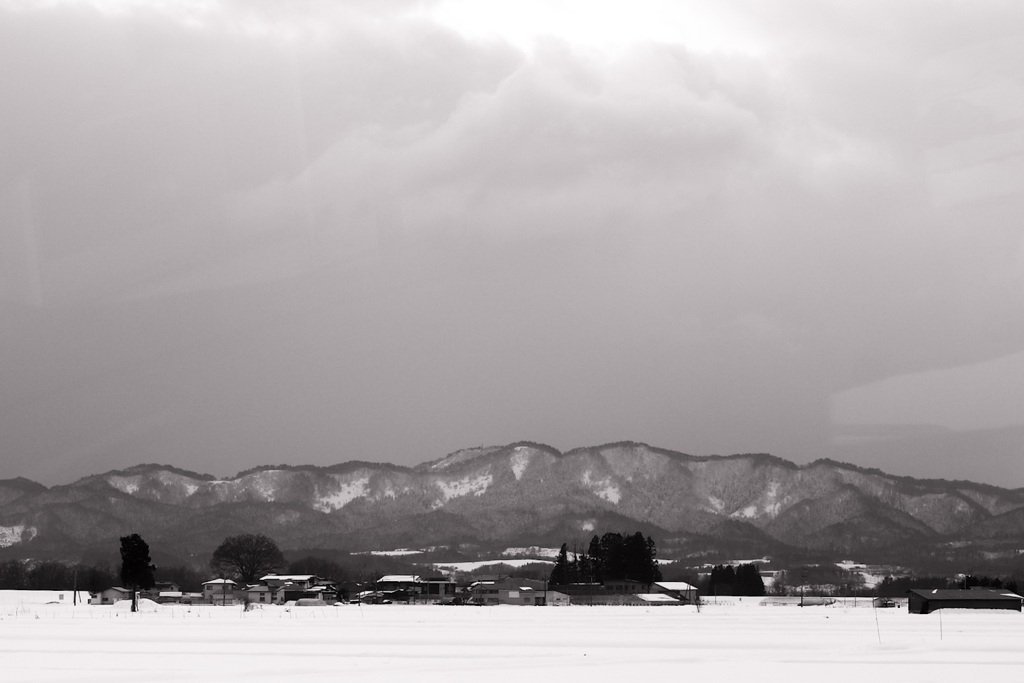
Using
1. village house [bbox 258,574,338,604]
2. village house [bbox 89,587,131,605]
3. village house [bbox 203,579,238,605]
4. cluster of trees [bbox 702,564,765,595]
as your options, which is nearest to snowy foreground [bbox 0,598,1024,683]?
village house [bbox 89,587,131,605]

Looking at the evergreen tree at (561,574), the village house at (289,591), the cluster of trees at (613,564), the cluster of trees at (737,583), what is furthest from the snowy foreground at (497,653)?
the cluster of trees at (737,583)

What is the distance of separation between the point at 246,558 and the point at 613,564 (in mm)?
46322

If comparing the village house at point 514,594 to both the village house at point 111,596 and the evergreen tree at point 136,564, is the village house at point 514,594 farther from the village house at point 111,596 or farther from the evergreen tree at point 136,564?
the village house at point 111,596

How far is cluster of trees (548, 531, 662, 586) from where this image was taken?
154750mm

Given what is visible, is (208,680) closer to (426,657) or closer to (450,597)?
(426,657)

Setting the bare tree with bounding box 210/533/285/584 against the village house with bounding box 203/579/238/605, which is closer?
the village house with bounding box 203/579/238/605

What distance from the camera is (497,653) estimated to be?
137ft

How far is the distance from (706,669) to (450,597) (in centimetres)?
10753

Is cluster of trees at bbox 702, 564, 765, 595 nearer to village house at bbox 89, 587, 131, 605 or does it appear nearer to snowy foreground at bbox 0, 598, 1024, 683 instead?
village house at bbox 89, 587, 131, 605

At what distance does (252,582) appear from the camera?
159 m

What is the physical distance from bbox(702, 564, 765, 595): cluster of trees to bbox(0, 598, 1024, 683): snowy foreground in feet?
359

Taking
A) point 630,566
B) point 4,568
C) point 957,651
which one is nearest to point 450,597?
point 630,566

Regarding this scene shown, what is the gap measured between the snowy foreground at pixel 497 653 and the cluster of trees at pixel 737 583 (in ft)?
359

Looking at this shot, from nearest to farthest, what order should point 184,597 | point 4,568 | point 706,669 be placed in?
point 706,669, point 184,597, point 4,568
